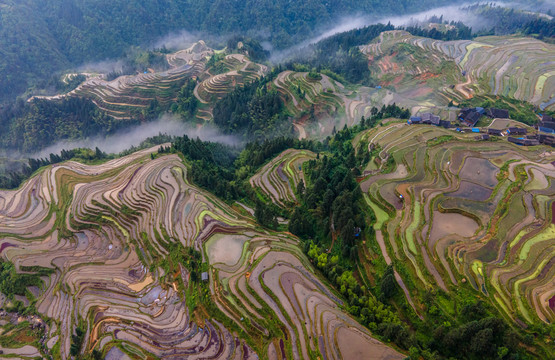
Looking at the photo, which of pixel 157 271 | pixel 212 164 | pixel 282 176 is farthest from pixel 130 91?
pixel 157 271

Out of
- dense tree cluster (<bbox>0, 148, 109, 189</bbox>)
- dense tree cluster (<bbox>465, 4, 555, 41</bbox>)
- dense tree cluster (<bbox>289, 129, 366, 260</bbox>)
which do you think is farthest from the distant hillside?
dense tree cluster (<bbox>289, 129, 366, 260</bbox>)

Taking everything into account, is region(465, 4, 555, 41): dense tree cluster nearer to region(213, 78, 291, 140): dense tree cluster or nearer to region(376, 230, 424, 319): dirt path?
region(213, 78, 291, 140): dense tree cluster

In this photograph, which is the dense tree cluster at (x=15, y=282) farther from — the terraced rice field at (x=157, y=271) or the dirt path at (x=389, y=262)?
the dirt path at (x=389, y=262)

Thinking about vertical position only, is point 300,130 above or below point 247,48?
below

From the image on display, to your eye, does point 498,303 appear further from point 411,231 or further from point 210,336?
point 210,336

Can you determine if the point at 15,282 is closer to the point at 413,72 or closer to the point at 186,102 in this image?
the point at 186,102

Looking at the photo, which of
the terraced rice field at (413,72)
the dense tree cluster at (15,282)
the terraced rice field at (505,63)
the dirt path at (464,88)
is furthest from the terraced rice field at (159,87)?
the dirt path at (464,88)
